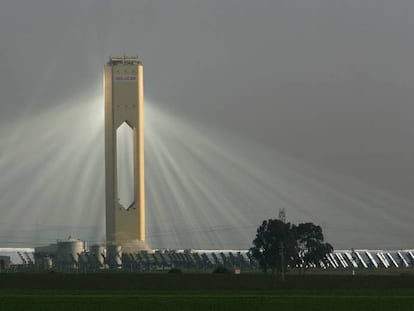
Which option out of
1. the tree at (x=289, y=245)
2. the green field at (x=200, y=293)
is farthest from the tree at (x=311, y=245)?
the green field at (x=200, y=293)

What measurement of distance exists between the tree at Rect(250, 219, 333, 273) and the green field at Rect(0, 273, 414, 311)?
6398 centimetres

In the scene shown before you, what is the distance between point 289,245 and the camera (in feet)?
605

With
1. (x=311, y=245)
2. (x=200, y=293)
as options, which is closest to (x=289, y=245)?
(x=311, y=245)

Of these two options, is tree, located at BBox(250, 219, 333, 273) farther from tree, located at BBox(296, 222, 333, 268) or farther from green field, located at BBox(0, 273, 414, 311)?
green field, located at BBox(0, 273, 414, 311)

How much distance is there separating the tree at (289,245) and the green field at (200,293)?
2519 inches

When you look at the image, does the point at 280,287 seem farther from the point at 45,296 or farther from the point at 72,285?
the point at 45,296

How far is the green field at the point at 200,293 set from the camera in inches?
2862

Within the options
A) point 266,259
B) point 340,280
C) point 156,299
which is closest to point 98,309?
point 156,299

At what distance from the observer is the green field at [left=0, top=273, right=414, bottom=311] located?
2862 inches

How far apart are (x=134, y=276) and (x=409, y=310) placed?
55.8m

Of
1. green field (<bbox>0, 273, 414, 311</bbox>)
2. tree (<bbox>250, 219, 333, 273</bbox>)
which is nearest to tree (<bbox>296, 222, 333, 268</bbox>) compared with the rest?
tree (<bbox>250, 219, 333, 273</bbox>)

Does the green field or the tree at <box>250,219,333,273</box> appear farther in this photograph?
the tree at <box>250,219,333,273</box>

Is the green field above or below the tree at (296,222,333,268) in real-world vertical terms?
below

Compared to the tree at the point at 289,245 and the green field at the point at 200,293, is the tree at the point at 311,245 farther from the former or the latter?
the green field at the point at 200,293
